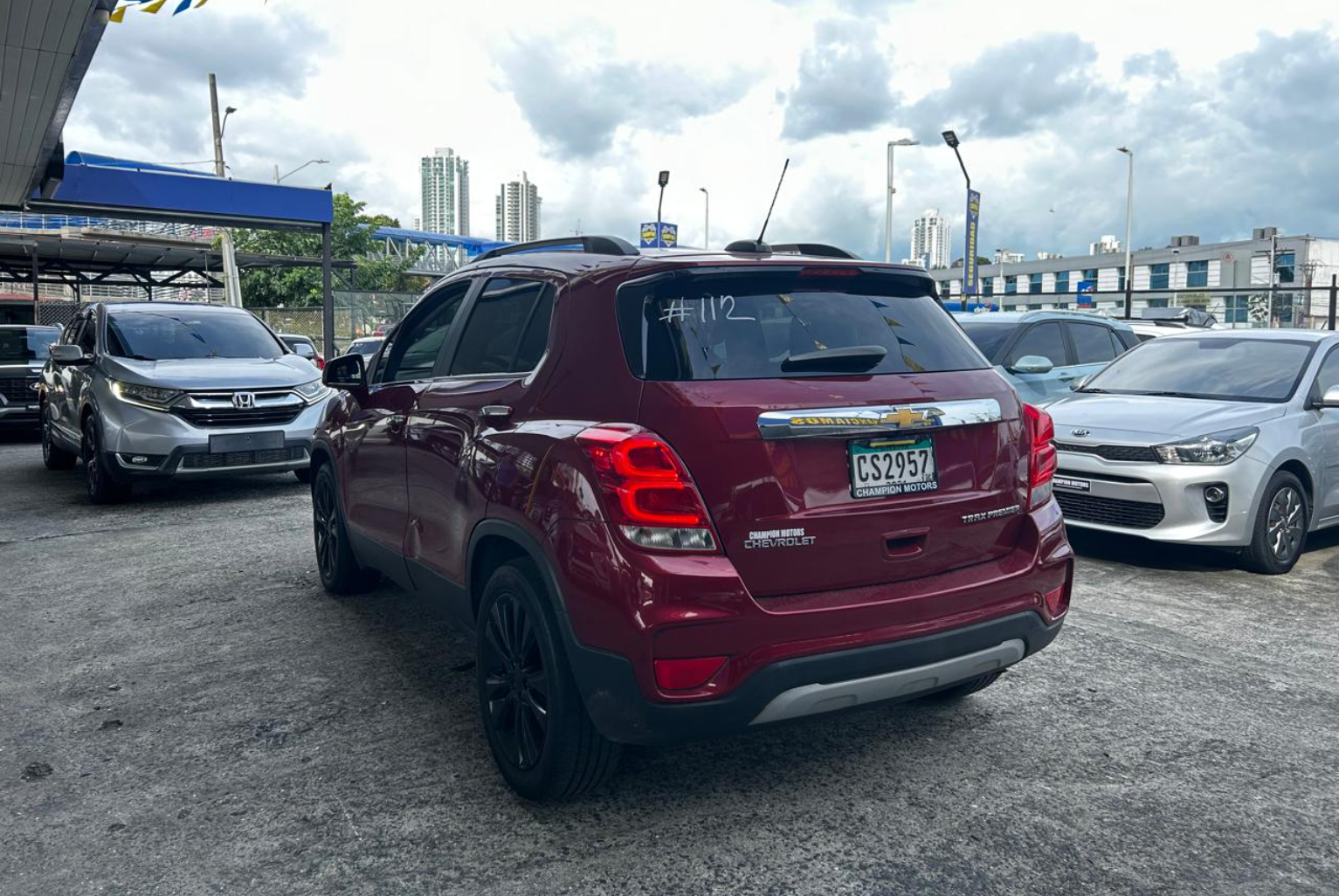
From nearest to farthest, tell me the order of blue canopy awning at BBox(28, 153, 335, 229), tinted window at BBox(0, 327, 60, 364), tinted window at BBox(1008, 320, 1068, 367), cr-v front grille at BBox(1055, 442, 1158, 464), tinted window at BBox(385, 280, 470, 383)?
tinted window at BBox(385, 280, 470, 383) < cr-v front grille at BBox(1055, 442, 1158, 464) < tinted window at BBox(1008, 320, 1068, 367) < tinted window at BBox(0, 327, 60, 364) < blue canopy awning at BBox(28, 153, 335, 229)

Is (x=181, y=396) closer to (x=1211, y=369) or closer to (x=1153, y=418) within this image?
(x=1153, y=418)

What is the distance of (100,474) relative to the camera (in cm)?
912

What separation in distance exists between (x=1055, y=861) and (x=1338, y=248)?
306 feet

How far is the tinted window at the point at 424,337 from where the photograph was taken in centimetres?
450

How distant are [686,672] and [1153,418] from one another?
5080 millimetres

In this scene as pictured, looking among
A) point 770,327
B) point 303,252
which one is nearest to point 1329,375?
point 770,327

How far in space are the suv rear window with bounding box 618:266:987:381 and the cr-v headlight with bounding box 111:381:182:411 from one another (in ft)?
22.3

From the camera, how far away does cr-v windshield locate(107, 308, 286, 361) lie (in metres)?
9.72

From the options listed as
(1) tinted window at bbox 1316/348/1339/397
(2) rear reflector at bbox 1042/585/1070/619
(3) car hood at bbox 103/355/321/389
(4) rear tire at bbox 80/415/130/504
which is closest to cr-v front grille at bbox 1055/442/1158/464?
(1) tinted window at bbox 1316/348/1339/397

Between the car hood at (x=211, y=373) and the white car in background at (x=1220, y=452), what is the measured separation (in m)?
6.30

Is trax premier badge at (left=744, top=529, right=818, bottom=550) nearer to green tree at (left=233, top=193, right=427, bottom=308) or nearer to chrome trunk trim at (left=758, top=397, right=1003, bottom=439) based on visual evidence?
chrome trunk trim at (left=758, top=397, right=1003, bottom=439)

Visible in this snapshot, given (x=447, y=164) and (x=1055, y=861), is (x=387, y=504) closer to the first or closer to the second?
(x=1055, y=861)

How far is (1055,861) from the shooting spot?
9.79ft

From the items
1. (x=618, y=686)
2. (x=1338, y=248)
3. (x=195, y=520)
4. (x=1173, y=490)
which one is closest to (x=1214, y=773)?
(x=618, y=686)
